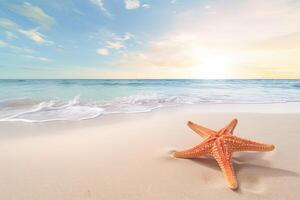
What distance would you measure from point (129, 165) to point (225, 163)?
38.0 inches

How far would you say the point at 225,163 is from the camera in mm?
1868

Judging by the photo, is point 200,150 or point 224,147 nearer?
point 224,147

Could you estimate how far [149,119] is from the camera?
437 cm

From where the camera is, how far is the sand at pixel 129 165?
178 centimetres

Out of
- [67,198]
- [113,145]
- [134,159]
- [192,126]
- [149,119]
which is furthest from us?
[149,119]

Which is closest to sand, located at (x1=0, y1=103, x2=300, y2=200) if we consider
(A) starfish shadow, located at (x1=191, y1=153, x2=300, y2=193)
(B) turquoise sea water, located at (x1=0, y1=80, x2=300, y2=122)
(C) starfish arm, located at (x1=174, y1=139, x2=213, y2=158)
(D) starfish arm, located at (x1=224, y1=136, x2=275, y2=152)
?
(A) starfish shadow, located at (x1=191, y1=153, x2=300, y2=193)

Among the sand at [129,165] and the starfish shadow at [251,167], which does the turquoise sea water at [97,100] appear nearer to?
the sand at [129,165]

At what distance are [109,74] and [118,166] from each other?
20.8 metres

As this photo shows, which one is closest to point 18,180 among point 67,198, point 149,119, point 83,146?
point 67,198

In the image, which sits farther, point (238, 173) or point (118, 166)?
point (118, 166)

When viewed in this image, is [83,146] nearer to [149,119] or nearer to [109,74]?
[149,119]

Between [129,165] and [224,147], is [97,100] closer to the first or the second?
[129,165]

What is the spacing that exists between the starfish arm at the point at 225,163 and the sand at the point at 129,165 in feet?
0.27

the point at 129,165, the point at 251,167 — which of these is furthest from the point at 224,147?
the point at 129,165
